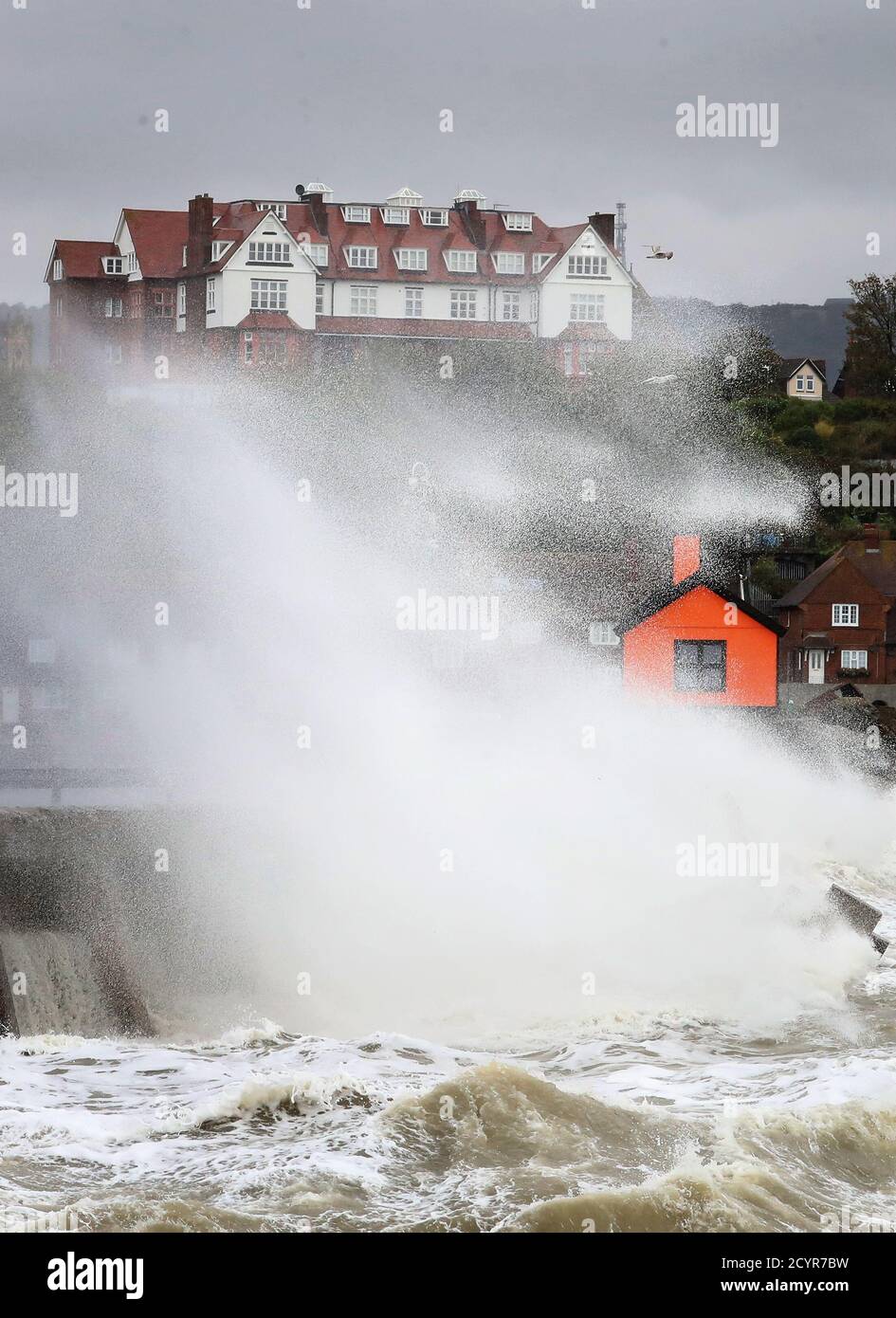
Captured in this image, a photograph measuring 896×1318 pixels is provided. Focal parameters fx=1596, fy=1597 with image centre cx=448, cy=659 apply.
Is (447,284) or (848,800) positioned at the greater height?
(447,284)

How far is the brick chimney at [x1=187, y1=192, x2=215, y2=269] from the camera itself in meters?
55.8

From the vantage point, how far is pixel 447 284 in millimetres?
58000

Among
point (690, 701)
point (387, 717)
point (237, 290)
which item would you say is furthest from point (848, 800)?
point (237, 290)

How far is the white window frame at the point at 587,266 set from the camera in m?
57.9

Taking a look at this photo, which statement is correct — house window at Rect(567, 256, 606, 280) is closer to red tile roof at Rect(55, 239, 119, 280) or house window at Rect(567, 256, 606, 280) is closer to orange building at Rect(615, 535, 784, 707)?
red tile roof at Rect(55, 239, 119, 280)

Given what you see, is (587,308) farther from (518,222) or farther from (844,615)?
(844,615)

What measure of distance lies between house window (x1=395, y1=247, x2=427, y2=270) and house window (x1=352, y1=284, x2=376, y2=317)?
134 centimetres

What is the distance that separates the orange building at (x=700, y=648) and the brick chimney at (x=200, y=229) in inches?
1028

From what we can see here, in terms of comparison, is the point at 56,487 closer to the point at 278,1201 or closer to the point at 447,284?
the point at 447,284

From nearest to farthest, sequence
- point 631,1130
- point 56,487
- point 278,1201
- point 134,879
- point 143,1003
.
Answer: point 278,1201 < point 631,1130 < point 143,1003 < point 134,879 < point 56,487

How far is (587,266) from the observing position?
58.2m

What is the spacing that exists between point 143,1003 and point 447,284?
4517 centimetres

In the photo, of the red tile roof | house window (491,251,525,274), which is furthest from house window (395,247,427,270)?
the red tile roof

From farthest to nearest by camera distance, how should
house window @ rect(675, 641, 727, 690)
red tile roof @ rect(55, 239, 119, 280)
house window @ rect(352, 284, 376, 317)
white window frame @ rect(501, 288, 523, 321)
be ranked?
white window frame @ rect(501, 288, 523, 321)
red tile roof @ rect(55, 239, 119, 280)
house window @ rect(352, 284, 376, 317)
house window @ rect(675, 641, 727, 690)
